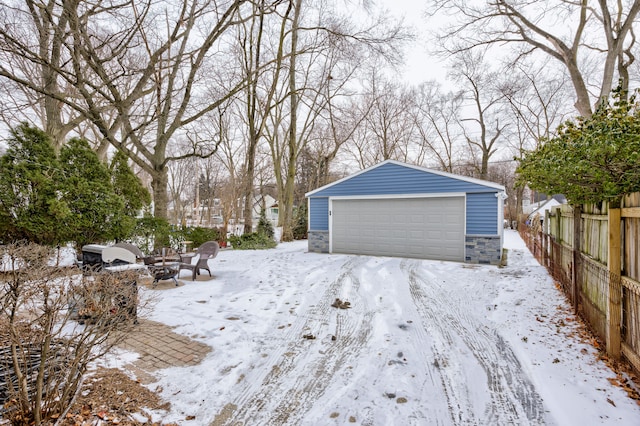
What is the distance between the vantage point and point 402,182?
10.2m

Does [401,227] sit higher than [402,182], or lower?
lower

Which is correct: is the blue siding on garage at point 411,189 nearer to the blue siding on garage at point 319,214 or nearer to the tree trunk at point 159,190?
the blue siding on garage at point 319,214

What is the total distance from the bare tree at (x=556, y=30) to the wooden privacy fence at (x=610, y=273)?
843 cm

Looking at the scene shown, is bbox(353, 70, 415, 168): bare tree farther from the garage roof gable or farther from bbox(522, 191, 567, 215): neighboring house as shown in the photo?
the garage roof gable

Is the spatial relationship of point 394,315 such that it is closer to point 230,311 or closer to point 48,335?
point 230,311

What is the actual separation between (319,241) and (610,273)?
29.4 ft

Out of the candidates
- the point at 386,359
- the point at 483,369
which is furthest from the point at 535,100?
the point at 386,359

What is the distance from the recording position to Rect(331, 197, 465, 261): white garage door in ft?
31.3

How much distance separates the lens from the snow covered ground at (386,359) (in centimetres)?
260

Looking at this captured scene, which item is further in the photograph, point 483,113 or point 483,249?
point 483,113

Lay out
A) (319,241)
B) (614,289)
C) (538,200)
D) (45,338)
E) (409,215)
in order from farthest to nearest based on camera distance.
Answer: (538,200) < (319,241) < (409,215) < (614,289) < (45,338)

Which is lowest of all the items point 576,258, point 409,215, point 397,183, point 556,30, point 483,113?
point 576,258

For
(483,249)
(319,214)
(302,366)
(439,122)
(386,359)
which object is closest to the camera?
(302,366)

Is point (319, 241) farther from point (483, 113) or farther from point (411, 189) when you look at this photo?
point (483, 113)
